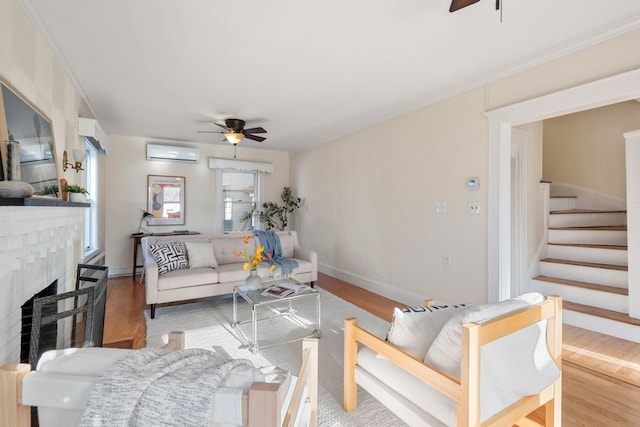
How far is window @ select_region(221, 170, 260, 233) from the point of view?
6.22 m

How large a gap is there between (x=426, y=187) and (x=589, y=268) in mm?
1978

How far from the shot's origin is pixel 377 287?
4223mm

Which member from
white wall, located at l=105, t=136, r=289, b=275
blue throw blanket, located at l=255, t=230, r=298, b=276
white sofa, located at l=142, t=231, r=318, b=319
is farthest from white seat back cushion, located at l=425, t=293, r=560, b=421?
white wall, located at l=105, t=136, r=289, b=275

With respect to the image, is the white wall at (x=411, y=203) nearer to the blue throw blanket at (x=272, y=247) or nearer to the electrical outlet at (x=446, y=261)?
the electrical outlet at (x=446, y=261)

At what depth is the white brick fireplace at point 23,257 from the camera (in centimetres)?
138

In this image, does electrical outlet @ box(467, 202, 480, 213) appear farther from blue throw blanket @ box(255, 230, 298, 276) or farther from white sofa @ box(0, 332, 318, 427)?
white sofa @ box(0, 332, 318, 427)

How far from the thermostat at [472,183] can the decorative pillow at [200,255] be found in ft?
10.3

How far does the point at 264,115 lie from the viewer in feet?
13.4

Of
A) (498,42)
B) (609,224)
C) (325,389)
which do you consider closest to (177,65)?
(498,42)

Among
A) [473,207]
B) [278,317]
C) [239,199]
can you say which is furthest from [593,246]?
[239,199]

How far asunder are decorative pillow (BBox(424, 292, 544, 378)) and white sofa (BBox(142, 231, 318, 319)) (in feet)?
9.02

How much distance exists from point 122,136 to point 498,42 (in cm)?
569

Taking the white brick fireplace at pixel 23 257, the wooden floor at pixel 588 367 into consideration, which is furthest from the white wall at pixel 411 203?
the white brick fireplace at pixel 23 257

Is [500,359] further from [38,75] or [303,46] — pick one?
[38,75]
